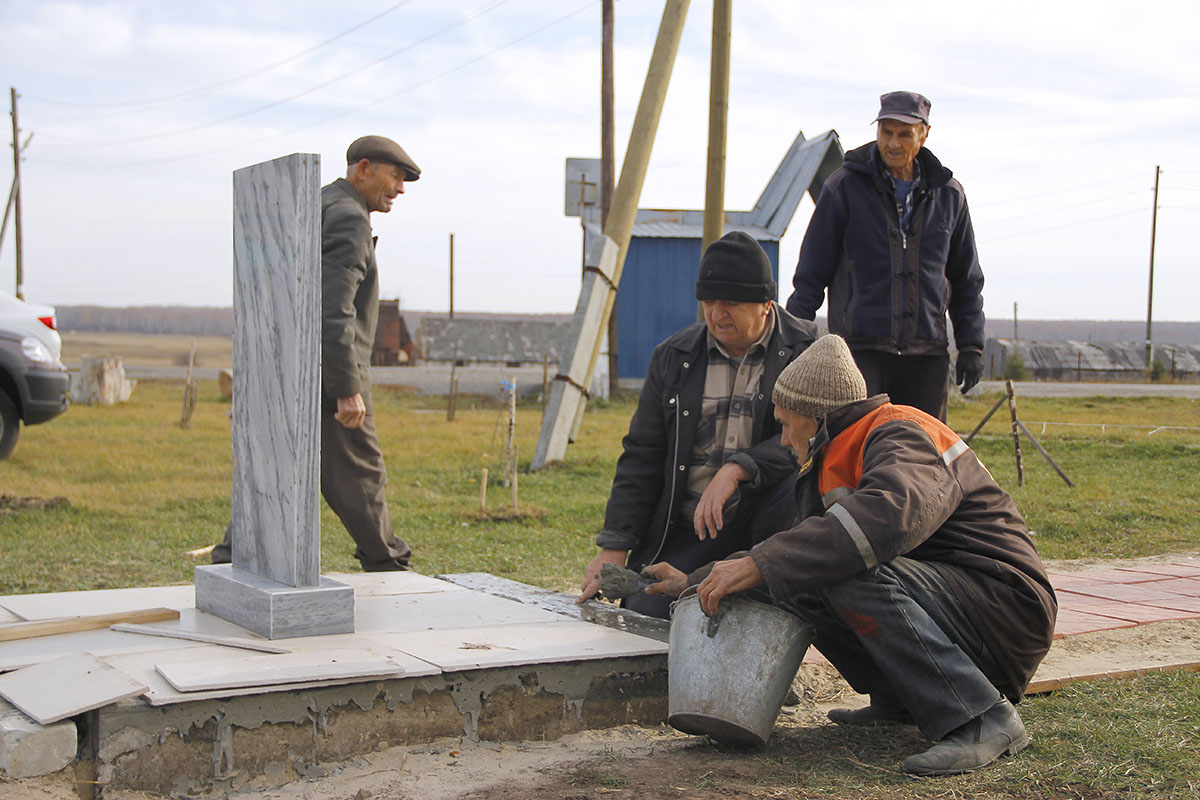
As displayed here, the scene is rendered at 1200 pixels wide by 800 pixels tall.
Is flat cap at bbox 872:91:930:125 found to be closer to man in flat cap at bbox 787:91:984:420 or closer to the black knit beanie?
man in flat cap at bbox 787:91:984:420

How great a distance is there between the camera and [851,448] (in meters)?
2.91

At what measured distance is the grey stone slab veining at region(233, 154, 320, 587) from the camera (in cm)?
327

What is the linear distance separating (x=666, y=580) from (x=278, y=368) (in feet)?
4.37

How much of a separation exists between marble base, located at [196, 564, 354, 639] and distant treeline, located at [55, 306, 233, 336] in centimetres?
15151

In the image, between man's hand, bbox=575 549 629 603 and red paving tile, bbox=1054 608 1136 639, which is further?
red paving tile, bbox=1054 608 1136 639

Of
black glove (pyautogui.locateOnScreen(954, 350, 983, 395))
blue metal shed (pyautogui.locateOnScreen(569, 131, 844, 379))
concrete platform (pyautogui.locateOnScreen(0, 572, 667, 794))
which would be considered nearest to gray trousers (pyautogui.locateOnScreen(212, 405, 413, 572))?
concrete platform (pyautogui.locateOnScreen(0, 572, 667, 794))

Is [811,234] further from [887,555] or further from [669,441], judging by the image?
[887,555]

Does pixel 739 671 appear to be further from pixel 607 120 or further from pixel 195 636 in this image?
pixel 607 120

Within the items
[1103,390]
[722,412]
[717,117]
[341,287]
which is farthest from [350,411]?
[1103,390]

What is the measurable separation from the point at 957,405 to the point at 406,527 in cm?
1387

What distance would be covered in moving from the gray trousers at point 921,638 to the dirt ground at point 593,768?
20cm

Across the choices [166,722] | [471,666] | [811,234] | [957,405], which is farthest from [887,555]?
[957,405]

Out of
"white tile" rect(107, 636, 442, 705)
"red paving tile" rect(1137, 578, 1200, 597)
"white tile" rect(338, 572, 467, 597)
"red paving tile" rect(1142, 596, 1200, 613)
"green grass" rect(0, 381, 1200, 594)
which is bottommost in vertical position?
"green grass" rect(0, 381, 1200, 594)

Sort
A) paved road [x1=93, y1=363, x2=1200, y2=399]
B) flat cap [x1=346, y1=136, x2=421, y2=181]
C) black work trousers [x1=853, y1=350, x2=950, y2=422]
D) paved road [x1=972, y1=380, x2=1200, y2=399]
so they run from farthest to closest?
paved road [x1=93, y1=363, x2=1200, y2=399] → paved road [x1=972, y1=380, x2=1200, y2=399] → flat cap [x1=346, y1=136, x2=421, y2=181] → black work trousers [x1=853, y1=350, x2=950, y2=422]
